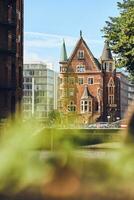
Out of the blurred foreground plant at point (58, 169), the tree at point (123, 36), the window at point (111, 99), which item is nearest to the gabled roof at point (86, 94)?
the window at point (111, 99)

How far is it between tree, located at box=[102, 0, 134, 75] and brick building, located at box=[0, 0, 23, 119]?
55.6 feet

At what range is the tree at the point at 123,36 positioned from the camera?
103 feet

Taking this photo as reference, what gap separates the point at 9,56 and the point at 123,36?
21.6m

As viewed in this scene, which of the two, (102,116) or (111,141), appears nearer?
(111,141)

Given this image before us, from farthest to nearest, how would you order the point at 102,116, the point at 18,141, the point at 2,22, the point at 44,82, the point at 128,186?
1. the point at 44,82
2. the point at 102,116
3. the point at 2,22
4. the point at 18,141
5. the point at 128,186

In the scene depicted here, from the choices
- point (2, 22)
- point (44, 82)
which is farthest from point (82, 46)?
point (2, 22)

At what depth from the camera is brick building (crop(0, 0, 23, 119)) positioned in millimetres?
49156

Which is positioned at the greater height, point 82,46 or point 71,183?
point 82,46

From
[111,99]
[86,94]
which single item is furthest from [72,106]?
[111,99]

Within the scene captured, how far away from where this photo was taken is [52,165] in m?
A: 1.71

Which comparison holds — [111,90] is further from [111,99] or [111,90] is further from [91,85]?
[91,85]

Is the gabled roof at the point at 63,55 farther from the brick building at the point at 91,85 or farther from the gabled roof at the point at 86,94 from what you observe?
the gabled roof at the point at 86,94

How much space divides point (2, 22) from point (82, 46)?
178 ft

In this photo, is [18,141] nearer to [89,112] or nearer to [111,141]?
[111,141]
